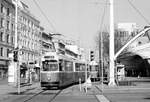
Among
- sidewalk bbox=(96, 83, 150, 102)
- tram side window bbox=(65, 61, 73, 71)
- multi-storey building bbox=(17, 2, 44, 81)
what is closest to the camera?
sidewalk bbox=(96, 83, 150, 102)

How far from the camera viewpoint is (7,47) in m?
66.4

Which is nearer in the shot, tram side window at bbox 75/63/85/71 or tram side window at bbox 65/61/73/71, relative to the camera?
tram side window at bbox 65/61/73/71

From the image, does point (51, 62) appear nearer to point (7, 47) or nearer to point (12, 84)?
point (12, 84)

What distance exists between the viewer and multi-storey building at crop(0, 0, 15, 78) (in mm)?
63116

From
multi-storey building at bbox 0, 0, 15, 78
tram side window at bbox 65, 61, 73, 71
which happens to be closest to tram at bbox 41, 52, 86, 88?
tram side window at bbox 65, 61, 73, 71

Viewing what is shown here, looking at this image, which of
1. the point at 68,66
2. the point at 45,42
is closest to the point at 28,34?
the point at 45,42

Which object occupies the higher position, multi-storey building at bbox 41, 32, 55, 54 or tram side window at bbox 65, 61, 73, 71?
multi-storey building at bbox 41, 32, 55, 54

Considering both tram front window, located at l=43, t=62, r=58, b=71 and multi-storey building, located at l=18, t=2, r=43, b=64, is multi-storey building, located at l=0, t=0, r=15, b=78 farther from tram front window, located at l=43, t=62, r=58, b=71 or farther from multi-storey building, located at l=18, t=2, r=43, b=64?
tram front window, located at l=43, t=62, r=58, b=71

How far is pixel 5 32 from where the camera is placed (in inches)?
2574

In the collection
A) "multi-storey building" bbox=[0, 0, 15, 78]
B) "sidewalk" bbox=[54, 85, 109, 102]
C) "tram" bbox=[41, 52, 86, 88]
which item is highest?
"multi-storey building" bbox=[0, 0, 15, 78]

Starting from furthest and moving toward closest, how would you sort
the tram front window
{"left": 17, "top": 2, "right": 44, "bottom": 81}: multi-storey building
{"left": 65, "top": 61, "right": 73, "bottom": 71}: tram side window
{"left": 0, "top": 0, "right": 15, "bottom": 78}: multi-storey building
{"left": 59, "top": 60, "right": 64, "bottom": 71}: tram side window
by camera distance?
{"left": 17, "top": 2, "right": 44, "bottom": 81}: multi-storey building, {"left": 0, "top": 0, "right": 15, "bottom": 78}: multi-storey building, {"left": 65, "top": 61, "right": 73, "bottom": 71}: tram side window, {"left": 59, "top": 60, "right": 64, "bottom": 71}: tram side window, the tram front window

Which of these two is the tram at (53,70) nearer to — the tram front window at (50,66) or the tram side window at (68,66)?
the tram front window at (50,66)

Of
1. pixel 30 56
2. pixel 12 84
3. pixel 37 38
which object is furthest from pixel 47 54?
pixel 37 38

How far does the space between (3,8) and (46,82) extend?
40137 mm
